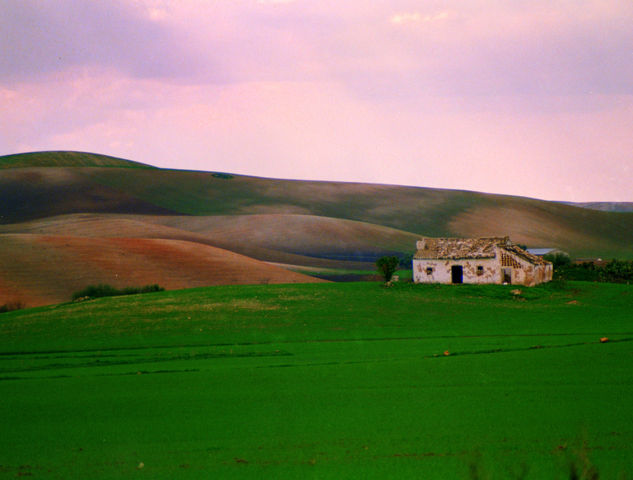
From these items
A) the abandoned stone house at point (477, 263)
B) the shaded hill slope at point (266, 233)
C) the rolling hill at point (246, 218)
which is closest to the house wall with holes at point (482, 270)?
the abandoned stone house at point (477, 263)

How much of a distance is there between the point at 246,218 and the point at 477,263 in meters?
82.7

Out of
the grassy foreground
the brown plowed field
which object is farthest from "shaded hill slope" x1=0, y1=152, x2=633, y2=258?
the grassy foreground

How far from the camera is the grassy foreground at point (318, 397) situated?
9852 mm

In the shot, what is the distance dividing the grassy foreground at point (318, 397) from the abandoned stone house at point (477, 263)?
426 inches

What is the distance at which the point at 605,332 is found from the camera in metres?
28.7

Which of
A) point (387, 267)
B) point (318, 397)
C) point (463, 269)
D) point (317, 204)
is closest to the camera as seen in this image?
point (318, 397)

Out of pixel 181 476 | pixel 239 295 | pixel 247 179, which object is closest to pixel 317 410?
pixel 181 476

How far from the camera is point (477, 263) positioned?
46594 millimetres

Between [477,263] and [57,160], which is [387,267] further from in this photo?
[57,160]

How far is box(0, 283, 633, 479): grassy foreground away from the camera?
388 inches

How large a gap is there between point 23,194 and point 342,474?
135699mm

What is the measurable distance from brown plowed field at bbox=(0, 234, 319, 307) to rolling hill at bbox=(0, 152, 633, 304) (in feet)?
0.98

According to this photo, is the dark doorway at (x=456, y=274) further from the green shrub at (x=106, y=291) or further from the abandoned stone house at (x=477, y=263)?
the green shrub at (x=106, y=291)

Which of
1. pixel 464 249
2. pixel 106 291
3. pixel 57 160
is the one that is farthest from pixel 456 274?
pixel 57 160
